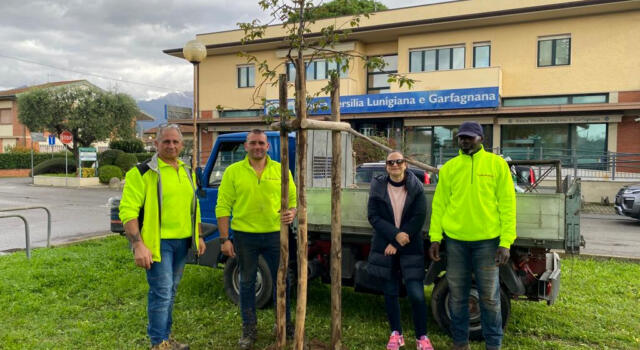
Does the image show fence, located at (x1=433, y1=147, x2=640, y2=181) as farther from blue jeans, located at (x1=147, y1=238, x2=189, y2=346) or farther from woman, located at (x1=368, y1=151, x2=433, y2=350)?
blue jeans, located at (x1=147, y1=238, x2=189, y2=346)

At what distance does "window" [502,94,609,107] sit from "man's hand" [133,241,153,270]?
68.7 feet

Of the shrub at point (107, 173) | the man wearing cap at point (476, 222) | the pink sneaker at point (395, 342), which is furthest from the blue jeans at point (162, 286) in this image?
the shrub at point (107, 173)

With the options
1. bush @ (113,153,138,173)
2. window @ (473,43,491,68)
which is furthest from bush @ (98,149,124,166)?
window @ (473,43,491,68)

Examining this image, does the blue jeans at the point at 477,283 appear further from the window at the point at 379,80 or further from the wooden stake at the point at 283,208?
the window at the point at 379,80

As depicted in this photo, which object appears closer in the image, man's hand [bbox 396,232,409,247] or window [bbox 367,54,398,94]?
man's hand [bbox 396,232,409,247]

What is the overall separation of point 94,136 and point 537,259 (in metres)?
32.0

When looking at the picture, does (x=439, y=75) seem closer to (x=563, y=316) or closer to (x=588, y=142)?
(x=588, y=142)

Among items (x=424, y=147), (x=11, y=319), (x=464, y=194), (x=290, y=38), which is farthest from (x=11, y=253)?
(x=424, y=147)

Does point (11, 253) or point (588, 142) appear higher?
point (588, 142)

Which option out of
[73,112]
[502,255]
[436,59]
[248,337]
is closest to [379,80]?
[436,59]

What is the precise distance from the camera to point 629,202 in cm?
1240

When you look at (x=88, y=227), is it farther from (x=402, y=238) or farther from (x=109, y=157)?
(x=109, y=157)

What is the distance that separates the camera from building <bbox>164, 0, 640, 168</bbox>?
20.0m

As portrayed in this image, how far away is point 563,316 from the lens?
5.21 meters
